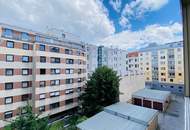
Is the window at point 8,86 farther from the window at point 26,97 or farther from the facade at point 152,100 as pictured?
the facade at point 152,100

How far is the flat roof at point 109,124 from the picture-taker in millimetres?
7332

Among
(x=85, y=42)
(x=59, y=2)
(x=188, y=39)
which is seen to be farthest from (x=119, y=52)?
(x=188, y=39)

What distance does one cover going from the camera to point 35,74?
34.9 ft

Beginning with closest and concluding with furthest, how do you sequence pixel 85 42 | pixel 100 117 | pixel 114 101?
pixel 100 117
pixel 114 101
pixel 85 42

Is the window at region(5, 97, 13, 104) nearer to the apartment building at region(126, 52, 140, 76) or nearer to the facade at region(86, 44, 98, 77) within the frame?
the facade at region(86, 44, 98, 77)

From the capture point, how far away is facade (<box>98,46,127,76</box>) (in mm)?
24688

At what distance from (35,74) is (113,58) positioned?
17.9 metres

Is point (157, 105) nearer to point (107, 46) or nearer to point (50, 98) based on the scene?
point (50, 98)

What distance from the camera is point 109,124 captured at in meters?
7.74

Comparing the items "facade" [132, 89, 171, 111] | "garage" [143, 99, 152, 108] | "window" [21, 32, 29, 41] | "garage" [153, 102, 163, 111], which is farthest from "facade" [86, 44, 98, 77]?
"window" [21, 32, 29, 41]

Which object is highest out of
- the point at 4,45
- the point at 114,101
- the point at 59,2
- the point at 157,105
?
the point at 59,2

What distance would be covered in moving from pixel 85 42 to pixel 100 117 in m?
15.0

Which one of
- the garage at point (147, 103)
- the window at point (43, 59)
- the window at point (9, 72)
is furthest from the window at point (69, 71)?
the garage at point (147, 103)

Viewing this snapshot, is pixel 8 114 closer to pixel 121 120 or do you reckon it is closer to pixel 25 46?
pixel 25 46
